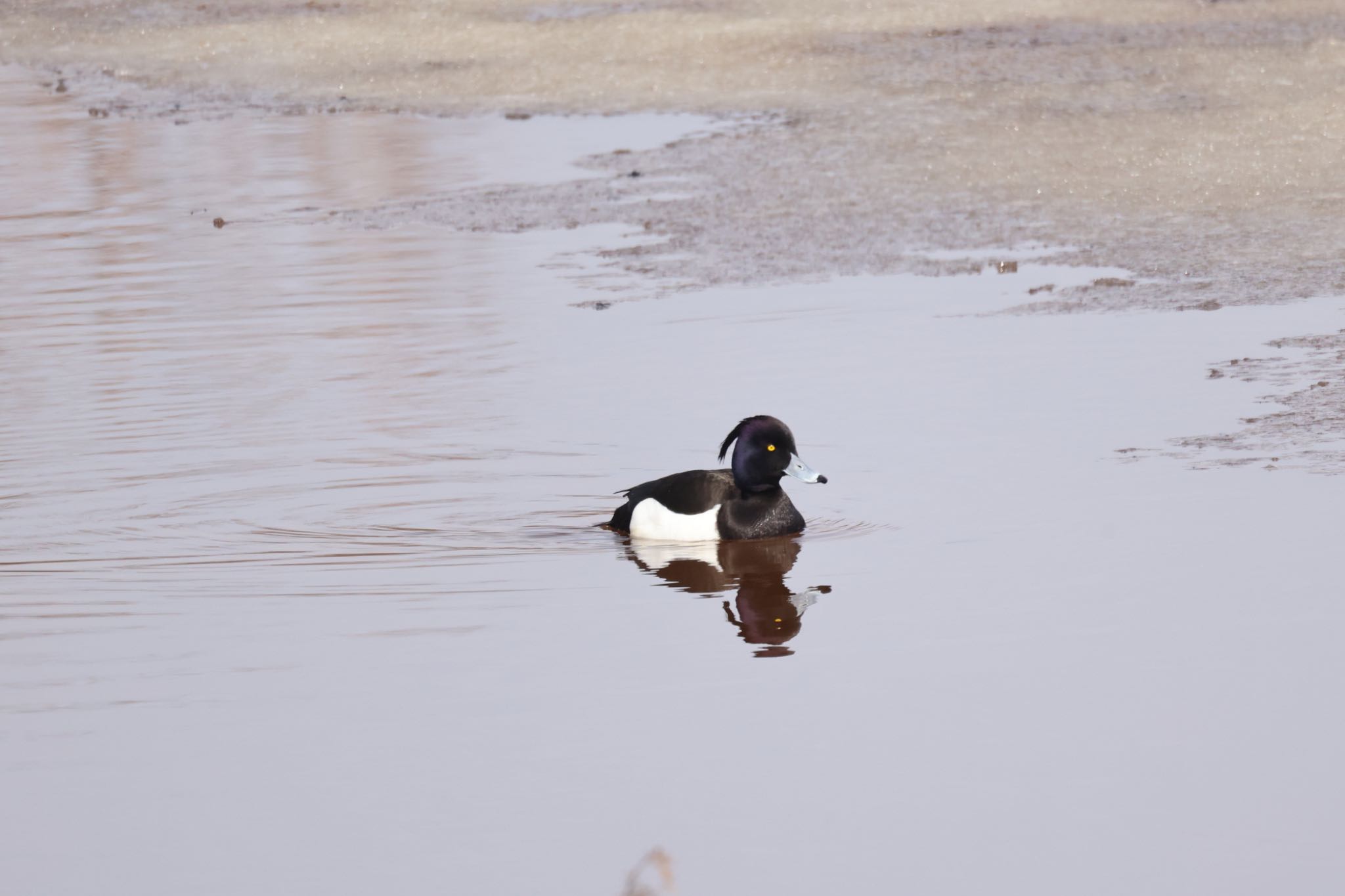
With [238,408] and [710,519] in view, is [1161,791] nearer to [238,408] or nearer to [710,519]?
[710,519]

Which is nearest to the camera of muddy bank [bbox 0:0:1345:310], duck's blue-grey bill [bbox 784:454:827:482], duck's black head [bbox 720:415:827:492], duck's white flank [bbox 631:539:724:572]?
duck's white flank [bbox 631:539:724:572]

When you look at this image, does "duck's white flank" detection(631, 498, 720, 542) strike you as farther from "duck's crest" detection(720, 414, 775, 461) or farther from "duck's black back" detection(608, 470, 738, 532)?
"duck's crest" detection(720, 414, 775, 461)

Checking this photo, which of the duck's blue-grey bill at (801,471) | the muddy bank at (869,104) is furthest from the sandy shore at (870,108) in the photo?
the duck's blue-grey bill at (801,471)

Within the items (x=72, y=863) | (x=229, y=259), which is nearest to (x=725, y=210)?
(x=229, y=259)

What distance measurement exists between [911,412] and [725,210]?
5215 mm

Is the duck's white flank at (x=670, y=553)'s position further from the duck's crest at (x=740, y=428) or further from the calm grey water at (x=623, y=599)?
the duck's crest at (x=740, y=428)

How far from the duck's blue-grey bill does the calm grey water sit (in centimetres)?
24

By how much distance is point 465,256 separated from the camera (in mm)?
13773

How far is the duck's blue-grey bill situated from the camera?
8.27 meters

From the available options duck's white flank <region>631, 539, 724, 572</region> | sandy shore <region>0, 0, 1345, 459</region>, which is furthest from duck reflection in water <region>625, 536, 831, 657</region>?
sandy shore <region>0, 0, 1345, 459</region>

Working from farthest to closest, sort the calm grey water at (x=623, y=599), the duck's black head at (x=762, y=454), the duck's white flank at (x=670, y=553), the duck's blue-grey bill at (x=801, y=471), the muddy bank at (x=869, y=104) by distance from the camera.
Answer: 1. the muddy bank at (x=869, y=104)
2. the duck's black head at (x=762, y=454)
3. the duck's blue-grey bill at (x=801, y=471)
4. the duck's white flank at (x=670, y=553)
5. the calm grey water at (x=623, y=599)

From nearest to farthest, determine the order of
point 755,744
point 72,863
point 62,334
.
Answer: point 72,863 < point 755,744 < point 62,334

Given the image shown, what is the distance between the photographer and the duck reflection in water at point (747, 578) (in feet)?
22.8

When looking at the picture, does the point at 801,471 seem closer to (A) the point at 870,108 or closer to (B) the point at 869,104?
(A) the point at 870,108
